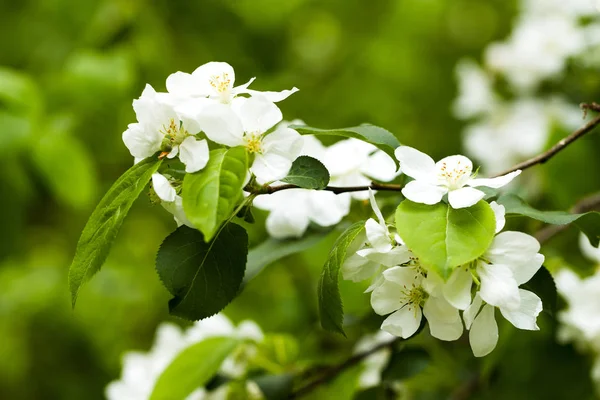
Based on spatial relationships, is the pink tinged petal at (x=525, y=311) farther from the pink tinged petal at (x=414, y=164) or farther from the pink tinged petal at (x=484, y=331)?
the pink tinged petal at (x=414, y=164)

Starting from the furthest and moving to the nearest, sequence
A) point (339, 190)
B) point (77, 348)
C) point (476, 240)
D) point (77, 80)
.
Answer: point (77, 348) < point (77, 80) < point (339, 190) < point (476, 240)

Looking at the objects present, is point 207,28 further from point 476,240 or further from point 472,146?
point 476,240

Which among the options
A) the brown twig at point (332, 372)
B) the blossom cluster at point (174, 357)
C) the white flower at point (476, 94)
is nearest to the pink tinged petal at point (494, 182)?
the brown twig at point (332, 372)

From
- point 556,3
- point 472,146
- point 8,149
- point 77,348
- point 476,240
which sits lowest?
point 77,348

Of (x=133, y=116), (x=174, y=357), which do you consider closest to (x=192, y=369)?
(x=174, y=357)

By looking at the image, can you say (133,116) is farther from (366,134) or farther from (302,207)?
(366,134)

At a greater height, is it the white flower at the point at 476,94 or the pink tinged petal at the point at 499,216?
the pink tinged petal at the point at 499,216

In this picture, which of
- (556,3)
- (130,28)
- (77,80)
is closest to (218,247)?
(77,80)

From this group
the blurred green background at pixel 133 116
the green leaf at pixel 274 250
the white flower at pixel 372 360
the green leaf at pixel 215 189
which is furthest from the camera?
the blurred green background at pixel 133 116
